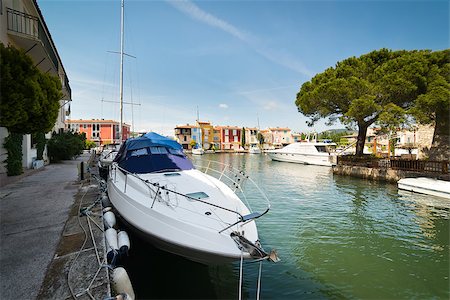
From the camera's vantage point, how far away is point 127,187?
5605 millimetres

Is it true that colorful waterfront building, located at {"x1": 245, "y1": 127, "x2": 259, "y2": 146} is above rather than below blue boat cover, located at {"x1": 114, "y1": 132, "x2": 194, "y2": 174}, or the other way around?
above

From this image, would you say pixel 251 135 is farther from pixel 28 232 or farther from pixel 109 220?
pixel 28 232

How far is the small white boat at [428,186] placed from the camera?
1116 centimetres

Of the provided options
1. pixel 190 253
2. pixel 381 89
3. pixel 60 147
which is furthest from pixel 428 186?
pixel 60 147

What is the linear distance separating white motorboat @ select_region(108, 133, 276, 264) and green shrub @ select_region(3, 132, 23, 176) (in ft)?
23.9

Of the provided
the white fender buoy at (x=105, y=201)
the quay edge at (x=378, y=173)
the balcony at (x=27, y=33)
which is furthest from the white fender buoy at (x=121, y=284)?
the quay edge at (x=378, y=173)

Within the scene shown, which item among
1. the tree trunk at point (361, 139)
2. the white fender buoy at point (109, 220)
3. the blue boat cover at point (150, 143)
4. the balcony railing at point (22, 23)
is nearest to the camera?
the white fender buoy at point (109, 220)

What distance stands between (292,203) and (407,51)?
17.2 m

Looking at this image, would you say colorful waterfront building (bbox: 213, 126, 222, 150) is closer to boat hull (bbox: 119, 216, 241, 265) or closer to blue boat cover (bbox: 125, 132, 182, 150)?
blue boat cover (bbox: 125, 132, 182, 150)

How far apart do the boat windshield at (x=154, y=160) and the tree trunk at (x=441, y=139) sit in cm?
2062

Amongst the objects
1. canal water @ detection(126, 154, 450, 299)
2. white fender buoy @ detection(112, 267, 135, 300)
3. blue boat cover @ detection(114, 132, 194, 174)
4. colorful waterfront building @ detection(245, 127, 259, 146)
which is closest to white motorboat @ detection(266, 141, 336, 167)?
canal water @ detection(126, 154, 450, 299)

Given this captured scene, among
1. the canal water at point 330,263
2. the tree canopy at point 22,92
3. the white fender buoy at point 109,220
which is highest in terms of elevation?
the tree canopy at point 22,92

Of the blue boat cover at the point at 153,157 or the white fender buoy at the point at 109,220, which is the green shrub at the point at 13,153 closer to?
the blue boat cover at the point at 153,157

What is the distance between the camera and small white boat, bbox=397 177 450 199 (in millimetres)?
11164
